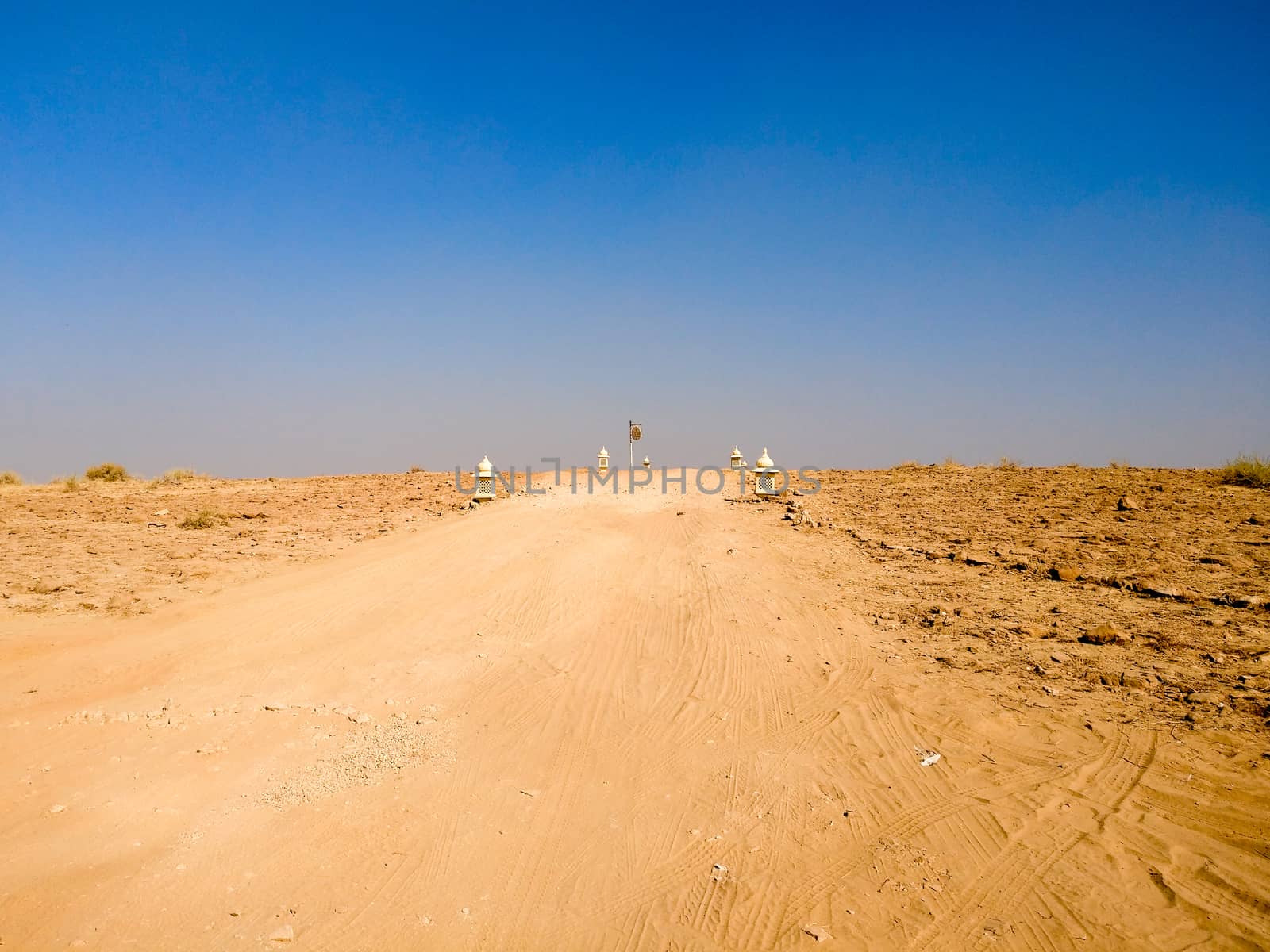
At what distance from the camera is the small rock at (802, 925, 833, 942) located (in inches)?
123

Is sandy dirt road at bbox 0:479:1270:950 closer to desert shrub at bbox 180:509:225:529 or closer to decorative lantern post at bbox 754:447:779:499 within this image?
desert shrub at bbox 180:509:225:529

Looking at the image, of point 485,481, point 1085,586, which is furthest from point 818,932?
point 485,481

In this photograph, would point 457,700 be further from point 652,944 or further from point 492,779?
point 652,944

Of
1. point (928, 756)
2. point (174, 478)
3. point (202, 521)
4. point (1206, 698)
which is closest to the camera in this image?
point (928, 756)

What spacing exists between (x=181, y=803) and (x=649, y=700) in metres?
3.53

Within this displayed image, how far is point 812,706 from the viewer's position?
Result: 18.3ft

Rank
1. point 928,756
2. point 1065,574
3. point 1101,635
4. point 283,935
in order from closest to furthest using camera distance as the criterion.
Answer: point 283,935, point 928,756, point 1101,635, point 1065,574

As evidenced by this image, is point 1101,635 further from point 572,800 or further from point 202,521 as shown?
point 202,521

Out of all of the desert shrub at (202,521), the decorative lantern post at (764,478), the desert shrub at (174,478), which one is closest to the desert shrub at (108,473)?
the desert shrub at (174,478)

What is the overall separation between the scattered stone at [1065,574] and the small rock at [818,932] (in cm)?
682

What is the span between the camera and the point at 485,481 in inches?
597

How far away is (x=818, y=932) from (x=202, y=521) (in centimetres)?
1352

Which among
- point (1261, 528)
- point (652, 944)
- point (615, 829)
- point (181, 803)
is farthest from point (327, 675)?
point (1261, 528)

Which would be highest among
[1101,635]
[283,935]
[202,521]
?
[202,521]
